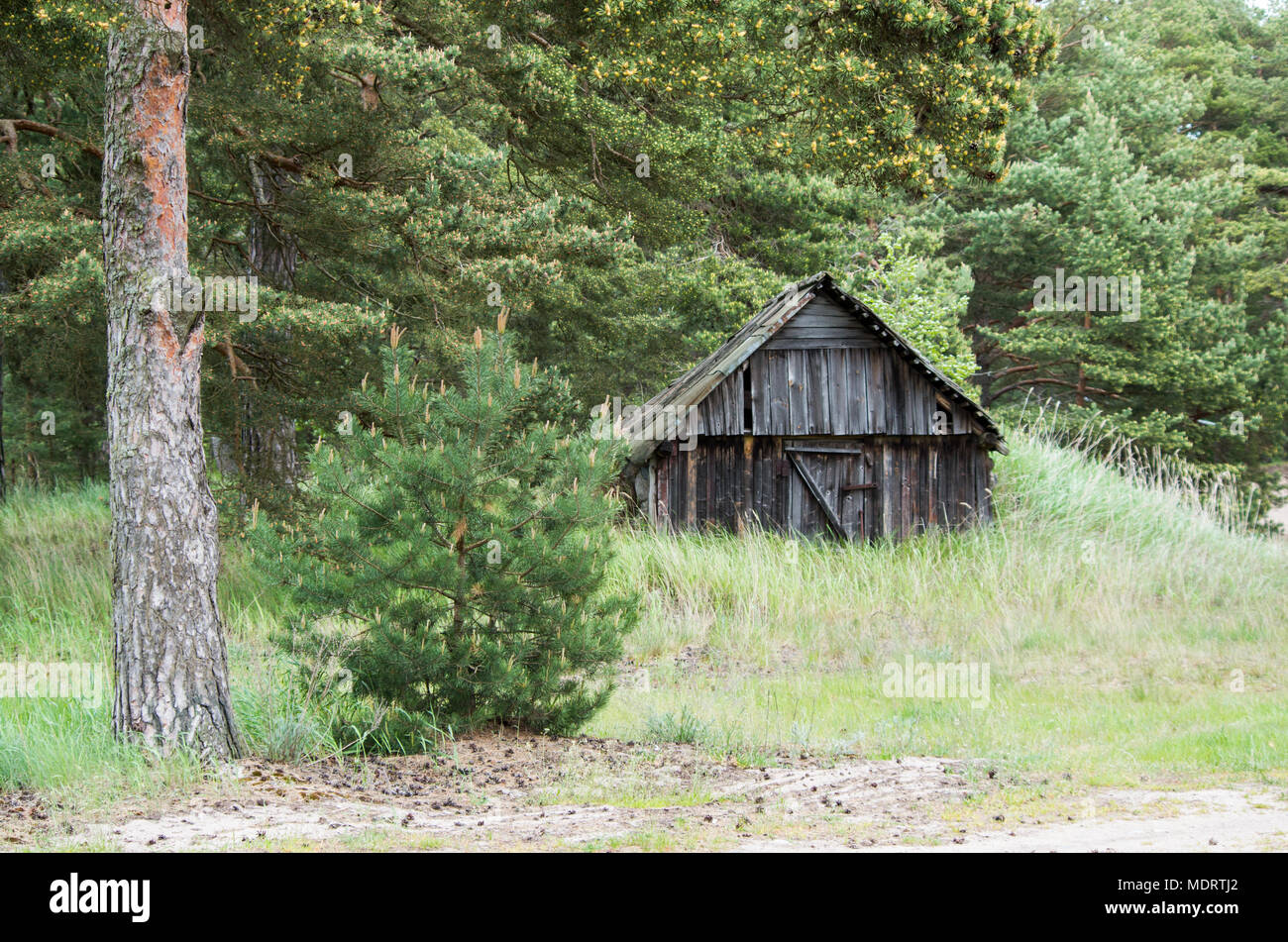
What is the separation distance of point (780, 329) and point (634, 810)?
46.5 feet

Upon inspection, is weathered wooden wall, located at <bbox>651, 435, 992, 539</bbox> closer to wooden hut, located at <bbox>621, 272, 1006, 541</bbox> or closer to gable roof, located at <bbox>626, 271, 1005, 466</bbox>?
wooden hut, located at <bbox>621, 272, 1006, 541</bbox>

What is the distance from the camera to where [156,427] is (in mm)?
7027

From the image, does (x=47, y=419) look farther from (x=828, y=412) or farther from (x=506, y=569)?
(x=506, y=569)

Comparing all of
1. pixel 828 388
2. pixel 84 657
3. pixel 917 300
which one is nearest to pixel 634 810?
pixel 84 657

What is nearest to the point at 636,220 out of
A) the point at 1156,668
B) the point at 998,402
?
the point at 1156,668

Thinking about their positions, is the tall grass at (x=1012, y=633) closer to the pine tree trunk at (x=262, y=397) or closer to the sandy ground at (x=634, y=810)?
the sandy ground at (x=634, y=810)

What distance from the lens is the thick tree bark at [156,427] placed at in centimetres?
685

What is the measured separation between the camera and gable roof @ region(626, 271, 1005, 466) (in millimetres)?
18875

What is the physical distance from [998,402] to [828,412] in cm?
2152

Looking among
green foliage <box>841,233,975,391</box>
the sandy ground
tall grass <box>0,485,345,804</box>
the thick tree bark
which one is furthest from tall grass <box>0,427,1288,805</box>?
green foliage <box>841,233,975,391</box>

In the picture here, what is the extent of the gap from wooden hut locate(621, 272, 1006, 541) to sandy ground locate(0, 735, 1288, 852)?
11.5 metres

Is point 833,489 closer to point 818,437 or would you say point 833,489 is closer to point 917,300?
point 818,437

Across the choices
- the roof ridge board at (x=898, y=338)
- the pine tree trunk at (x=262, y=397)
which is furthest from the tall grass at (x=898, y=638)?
the roof ridge board at (x=898, y=338)

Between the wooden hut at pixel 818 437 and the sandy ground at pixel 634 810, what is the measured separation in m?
11.5
